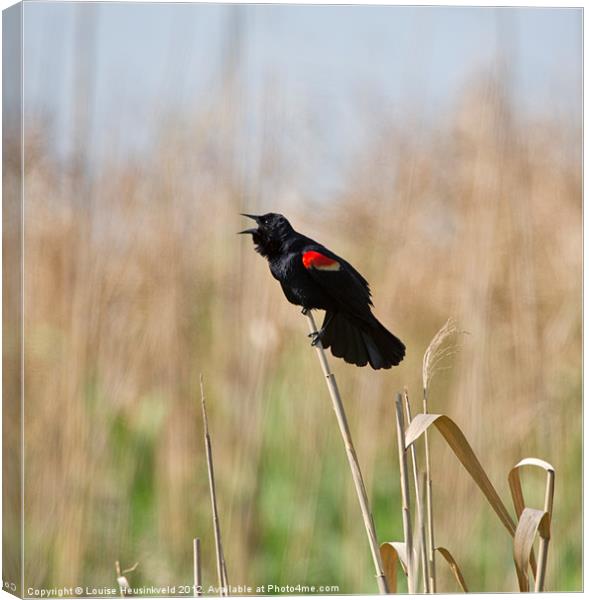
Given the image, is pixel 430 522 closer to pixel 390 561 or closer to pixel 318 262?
pixel 390 561

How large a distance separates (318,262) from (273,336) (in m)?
0.26


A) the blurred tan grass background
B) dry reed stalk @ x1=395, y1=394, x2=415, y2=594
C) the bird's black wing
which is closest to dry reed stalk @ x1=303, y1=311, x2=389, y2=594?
dry reed stalk @ x1=395, y1=394, x2=415, y2=594

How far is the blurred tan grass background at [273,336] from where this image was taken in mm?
2549

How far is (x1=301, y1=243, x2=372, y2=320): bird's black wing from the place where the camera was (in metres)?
2.51

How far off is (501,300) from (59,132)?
120 cm

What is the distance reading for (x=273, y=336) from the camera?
266cm

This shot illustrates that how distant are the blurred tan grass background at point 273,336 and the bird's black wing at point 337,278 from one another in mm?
108

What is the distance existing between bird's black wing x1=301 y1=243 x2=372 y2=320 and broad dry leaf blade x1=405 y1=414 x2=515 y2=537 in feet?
1.69

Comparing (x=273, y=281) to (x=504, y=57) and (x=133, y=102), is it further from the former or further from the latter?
(x=504, y=57)

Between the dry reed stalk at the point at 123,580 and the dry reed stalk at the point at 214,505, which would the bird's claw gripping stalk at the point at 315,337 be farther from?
the dry reed stalk at the point at 123,580

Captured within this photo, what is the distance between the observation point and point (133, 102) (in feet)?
8.52

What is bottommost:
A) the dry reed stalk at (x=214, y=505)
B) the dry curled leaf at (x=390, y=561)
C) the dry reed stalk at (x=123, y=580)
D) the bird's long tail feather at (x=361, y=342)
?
the dry reed stalk at (x=123, y=580)

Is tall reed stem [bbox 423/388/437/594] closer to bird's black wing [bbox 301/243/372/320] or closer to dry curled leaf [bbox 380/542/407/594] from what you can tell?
dry curled leaf [bbox 380/542/407/594]

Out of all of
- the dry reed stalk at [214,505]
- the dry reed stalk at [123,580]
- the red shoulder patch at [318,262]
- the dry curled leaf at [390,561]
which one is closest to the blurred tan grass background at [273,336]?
the dry reed stalk at [123,580]
